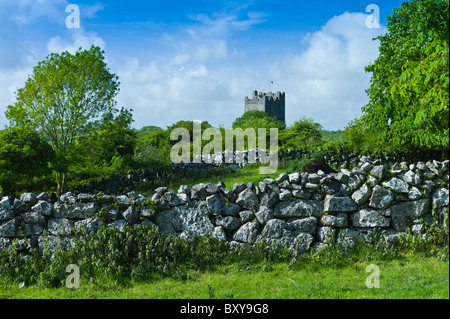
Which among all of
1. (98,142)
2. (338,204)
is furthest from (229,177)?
(338,204)

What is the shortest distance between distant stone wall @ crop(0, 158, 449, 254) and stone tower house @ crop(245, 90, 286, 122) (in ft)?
240

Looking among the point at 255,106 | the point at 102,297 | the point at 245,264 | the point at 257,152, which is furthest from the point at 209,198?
the point at 255,106

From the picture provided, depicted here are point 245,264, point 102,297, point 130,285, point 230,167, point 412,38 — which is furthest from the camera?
point 230,167

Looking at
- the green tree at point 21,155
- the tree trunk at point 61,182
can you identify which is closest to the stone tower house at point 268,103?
the tree trunk at point 61,182

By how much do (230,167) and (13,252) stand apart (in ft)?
50.7

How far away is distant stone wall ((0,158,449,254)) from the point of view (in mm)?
7629

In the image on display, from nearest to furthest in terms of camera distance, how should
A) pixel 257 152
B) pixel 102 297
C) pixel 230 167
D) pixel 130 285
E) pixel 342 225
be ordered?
1. pixel 102 297
2. pixel 130 285
3. pixel 342 225
4. pixel 230 167
5. pixel 257 152

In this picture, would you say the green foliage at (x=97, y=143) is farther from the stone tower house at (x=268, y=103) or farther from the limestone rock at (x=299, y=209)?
the stone tower house at (x=268, y=103)

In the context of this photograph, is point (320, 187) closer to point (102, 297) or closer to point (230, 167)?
point (102, 297)

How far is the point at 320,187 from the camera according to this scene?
786 cm

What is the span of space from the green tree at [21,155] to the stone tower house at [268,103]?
69978mm

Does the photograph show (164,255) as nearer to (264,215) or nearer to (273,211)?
(264,215)

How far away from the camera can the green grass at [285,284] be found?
559cm

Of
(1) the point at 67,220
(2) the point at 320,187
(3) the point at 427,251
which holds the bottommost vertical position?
(3) the point at 427,251
